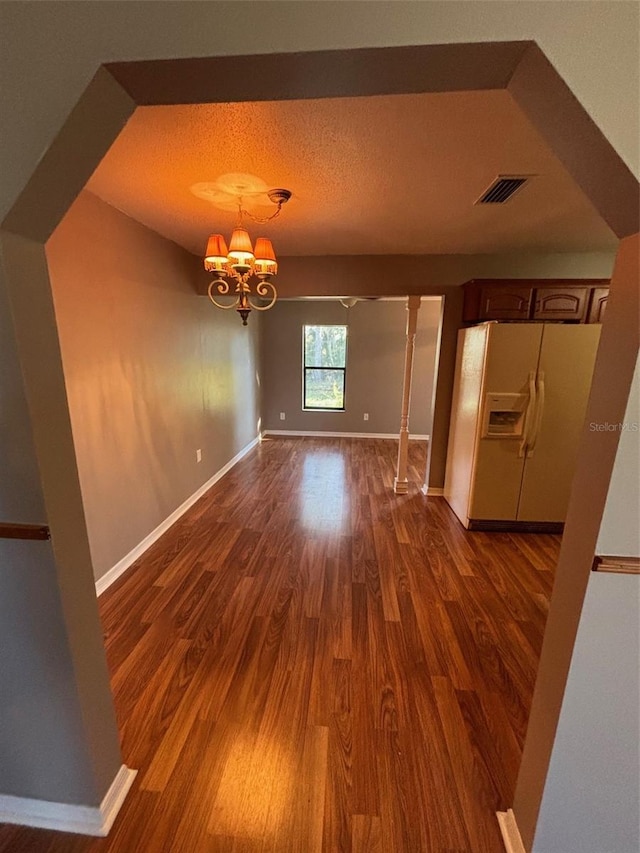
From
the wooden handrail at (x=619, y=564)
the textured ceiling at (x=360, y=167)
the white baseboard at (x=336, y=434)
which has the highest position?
the textured ceiling at (x=360, y=167)

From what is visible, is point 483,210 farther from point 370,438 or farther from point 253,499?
point 370,438

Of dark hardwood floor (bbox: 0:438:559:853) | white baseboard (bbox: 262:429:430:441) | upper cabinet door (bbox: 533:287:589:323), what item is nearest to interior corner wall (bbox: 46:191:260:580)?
dark hardwood floor (bbox: 0:438:559:853)

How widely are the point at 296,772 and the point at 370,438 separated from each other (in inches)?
223

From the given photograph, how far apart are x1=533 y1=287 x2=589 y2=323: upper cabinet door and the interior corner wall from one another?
322 centimetres

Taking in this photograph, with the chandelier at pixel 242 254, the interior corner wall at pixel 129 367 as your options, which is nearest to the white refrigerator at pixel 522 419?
the chandelier at pixel 242 254

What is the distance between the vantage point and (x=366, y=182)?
6.48 ft

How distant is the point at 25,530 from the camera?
987 mm

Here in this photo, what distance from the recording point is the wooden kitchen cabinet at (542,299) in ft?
10.2

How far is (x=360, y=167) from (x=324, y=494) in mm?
3163

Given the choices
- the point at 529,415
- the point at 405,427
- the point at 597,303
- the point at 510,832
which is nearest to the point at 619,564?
the point at 510,832

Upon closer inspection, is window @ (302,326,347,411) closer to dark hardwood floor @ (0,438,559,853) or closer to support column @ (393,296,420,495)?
support column @ (393,296,420,495)

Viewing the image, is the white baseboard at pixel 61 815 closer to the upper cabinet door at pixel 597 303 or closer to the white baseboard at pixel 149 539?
the white baseboard at pixel 149 539

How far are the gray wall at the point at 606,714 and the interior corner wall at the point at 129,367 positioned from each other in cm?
246

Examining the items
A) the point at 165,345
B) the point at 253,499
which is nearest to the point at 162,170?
the point at 165,345
